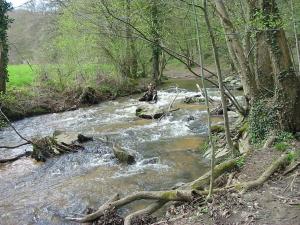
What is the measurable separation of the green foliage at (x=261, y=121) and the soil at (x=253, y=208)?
2553 mm

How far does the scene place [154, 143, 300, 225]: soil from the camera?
22.5ft

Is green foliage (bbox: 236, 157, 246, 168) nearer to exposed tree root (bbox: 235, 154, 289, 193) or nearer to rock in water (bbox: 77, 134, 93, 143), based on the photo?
exposed tree root (bbox: 235, 154, 289, 193)

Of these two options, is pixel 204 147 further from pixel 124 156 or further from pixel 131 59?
pixel 131 59

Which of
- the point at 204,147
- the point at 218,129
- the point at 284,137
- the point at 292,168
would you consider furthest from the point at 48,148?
the point at 292,168

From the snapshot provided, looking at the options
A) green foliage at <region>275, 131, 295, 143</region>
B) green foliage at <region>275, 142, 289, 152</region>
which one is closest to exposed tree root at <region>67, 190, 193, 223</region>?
green foliage at <region>275, 142, 289, 152</region>

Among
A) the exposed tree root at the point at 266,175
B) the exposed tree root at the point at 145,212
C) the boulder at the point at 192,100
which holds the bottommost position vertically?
Answer: the exposed tree root at the point at 145,212

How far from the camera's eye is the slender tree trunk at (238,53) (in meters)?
12.6

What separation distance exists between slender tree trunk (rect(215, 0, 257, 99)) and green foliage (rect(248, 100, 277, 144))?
89cm

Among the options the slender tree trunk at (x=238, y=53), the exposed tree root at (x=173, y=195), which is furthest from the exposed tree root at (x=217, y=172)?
the slender tree trunk at (x=238, y=53)

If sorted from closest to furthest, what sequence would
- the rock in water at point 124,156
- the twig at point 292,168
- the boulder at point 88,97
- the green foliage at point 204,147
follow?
the twig at point 292,168, the rock in water at point 124,156, the green foliage at point 204,147, the boulder at point 88,97

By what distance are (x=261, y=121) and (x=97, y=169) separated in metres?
5.53

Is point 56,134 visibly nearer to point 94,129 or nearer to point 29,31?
point 94,129

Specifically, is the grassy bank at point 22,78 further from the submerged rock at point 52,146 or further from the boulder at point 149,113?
the submerged rock at point 52,146

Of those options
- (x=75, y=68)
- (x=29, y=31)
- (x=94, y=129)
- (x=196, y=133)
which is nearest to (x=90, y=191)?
(x=196, y=133)
